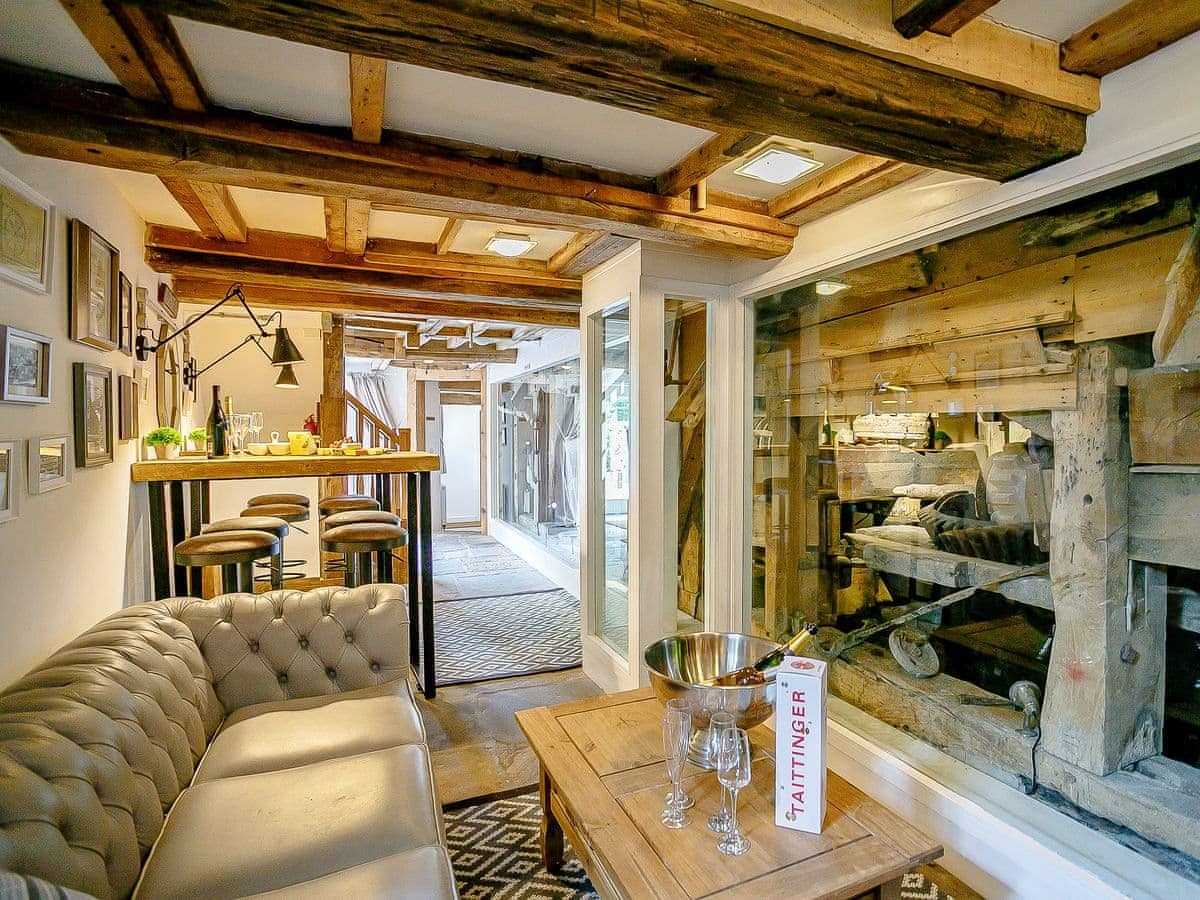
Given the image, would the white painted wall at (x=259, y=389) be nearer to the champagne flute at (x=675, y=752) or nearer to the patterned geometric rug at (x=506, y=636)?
the patterned geometric rug at (x=506, y=636)

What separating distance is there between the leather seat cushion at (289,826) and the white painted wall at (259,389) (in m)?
3.58

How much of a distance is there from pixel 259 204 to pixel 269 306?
1679 millimetres

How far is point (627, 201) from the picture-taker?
2.35 m

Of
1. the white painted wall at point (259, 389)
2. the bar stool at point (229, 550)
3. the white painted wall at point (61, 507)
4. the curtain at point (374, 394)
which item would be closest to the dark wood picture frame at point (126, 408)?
the white painted wall at point (61, 507)

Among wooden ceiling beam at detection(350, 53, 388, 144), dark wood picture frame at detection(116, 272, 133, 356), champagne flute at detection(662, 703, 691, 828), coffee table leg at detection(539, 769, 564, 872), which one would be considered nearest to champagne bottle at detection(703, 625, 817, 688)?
champagne flute at detection(662, 703, 691, 828)

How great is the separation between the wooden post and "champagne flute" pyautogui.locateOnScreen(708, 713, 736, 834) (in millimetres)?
1319

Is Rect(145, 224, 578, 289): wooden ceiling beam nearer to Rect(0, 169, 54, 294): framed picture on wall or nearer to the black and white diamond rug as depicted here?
Rect(0, 169, 54, 294): framed picture on wall

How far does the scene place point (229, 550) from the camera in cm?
255

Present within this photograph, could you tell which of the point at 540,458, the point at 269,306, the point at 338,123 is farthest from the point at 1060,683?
the point at 540,458

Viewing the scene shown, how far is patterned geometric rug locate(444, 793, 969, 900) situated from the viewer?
1.90 metres

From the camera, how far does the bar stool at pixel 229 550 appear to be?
2523 millimetres

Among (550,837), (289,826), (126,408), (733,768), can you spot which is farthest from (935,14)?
(126,408)

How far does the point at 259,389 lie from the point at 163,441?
2469 millimetres

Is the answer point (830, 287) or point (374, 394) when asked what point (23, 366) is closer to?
A: point (830, 287)
